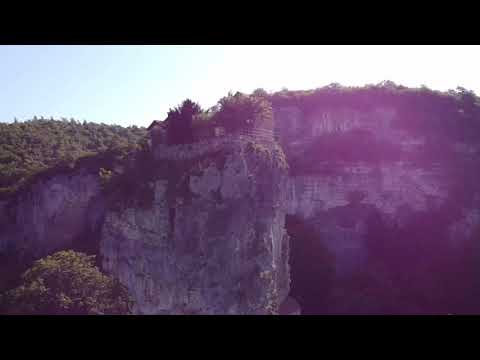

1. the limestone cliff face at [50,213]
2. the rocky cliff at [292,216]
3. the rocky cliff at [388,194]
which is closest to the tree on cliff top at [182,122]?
the rocky cliff at [292,216]

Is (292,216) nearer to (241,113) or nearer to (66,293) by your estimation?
(241,113)

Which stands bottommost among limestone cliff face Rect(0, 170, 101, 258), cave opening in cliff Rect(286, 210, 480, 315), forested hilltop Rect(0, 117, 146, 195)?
cave opening in cliff Rect(286, 210, 480, 315)

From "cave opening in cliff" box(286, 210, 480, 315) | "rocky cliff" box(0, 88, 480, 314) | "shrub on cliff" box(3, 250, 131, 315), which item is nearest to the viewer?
"shrub on cliff" box(3, 250, 131, 315)

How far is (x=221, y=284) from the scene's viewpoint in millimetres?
12648

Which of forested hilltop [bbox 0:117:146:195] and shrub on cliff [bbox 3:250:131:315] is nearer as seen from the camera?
shrub on cliff [bbox 3:250:131:315]

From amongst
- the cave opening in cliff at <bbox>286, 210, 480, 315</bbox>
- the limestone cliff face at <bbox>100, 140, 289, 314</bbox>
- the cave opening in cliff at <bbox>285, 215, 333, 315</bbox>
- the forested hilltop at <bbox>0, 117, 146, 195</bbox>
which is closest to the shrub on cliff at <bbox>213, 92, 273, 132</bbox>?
the limestone cliff face at <bbox>100, 140, 289, 314</bbox>

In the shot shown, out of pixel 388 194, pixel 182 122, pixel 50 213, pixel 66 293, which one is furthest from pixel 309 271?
pixel 66 293

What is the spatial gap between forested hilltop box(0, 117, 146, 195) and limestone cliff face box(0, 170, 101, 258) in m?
1.61

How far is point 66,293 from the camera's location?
38.6ft

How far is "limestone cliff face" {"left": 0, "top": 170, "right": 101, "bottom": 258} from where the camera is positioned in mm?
28453

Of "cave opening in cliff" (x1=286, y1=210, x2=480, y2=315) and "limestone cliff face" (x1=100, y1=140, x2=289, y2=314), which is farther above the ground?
"limestone cliff face" (x1=100, y1=140, x2=289, y2=314)

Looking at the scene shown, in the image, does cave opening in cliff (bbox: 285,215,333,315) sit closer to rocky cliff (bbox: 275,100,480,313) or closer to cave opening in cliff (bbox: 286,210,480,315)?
cave opening in cliff (bbox: 286,210,480,315)

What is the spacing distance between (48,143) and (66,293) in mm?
30945
